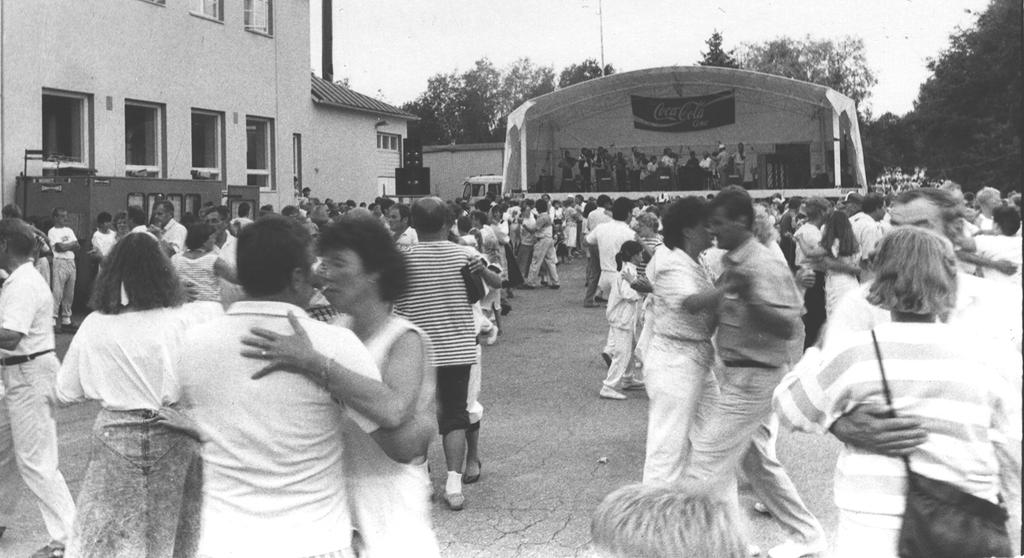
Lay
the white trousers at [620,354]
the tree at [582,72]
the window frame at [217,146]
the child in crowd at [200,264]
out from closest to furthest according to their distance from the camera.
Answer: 1. the child in crowd at [200,264]
2. the white trousers at [620,354]
3. the window frame at [217,146]
4. the tree at [582,72]

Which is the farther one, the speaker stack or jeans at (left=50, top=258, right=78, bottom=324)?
the speaker stack

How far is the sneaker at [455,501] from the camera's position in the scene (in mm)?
6758

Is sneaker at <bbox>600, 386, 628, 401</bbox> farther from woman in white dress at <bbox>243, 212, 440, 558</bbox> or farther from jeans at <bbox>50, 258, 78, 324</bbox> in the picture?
jeans at <bbox>50, 258, 78, 324</bbox>

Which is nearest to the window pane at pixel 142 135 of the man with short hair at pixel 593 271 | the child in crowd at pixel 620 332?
the man with short hair at pixel 593 271

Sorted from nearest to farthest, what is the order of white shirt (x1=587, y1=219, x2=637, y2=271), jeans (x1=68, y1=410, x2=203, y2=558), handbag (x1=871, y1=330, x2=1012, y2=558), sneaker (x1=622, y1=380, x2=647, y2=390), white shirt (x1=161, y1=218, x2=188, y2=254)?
handbag (x1=871, y1=330, x2=1012, y2=558), jeans (x1=68, y1=410, x2=203, y2=558), sneaker (x1=622, y1=380, x2=647, y2=390), white shirt (x1=161, y1=218, x2=188, y2=254), white shirt (x1=587, y1=219, x2=637, y2=271)

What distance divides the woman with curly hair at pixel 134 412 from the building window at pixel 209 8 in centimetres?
1981

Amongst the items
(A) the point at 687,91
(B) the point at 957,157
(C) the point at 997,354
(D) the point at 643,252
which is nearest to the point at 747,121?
(A) the point at 687,91

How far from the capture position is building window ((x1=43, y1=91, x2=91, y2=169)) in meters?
20.0

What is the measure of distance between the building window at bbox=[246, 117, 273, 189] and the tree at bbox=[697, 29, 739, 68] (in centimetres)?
7711

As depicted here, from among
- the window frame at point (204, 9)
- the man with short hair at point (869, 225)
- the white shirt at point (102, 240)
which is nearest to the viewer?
the man with short hair at point (869, 225)

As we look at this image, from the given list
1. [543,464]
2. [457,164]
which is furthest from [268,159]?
[457,164]

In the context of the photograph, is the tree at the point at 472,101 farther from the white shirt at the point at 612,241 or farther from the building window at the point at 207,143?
the white shirt at the point at 612,241

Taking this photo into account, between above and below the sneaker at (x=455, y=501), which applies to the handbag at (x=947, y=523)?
above

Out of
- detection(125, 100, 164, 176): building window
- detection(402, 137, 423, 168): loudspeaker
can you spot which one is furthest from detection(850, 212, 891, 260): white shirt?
detection(125, 100, 164, 176): building window
